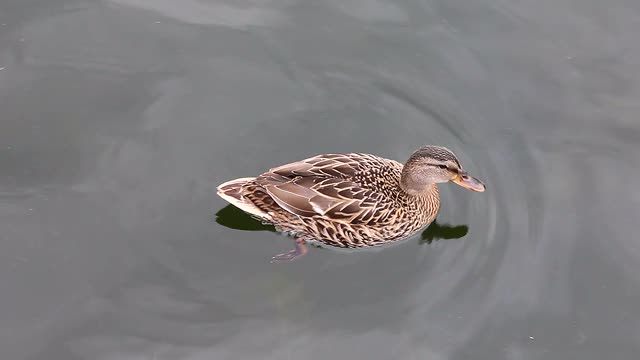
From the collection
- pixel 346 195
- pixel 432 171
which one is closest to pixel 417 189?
pixel 432 171

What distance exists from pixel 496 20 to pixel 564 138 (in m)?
1.87

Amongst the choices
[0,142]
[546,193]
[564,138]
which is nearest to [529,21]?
[564,138]

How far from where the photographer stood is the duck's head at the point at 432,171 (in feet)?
24.6

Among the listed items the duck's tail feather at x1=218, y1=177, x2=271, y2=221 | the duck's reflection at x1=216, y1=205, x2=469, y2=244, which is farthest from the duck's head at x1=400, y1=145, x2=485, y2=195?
the duck's tail feather at x1=218, y1=177, x2=271, y2=221

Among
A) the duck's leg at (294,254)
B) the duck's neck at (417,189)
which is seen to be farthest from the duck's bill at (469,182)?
the duck's leg at (294,254)

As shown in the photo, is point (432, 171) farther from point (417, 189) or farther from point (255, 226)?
point (255, 226)

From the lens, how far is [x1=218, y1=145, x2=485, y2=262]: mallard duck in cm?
754

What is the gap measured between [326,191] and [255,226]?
0.91m

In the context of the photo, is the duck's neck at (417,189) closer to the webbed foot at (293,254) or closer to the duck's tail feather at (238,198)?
the webbed foot at (293,254)

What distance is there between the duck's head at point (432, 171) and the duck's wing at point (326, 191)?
336 mm

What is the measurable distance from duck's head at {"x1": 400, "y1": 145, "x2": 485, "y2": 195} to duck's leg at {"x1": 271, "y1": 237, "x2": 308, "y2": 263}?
3.85 ft

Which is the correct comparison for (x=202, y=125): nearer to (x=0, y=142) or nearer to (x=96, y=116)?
(x=96, y=116)

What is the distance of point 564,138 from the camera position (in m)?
8.66

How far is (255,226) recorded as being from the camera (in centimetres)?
798
